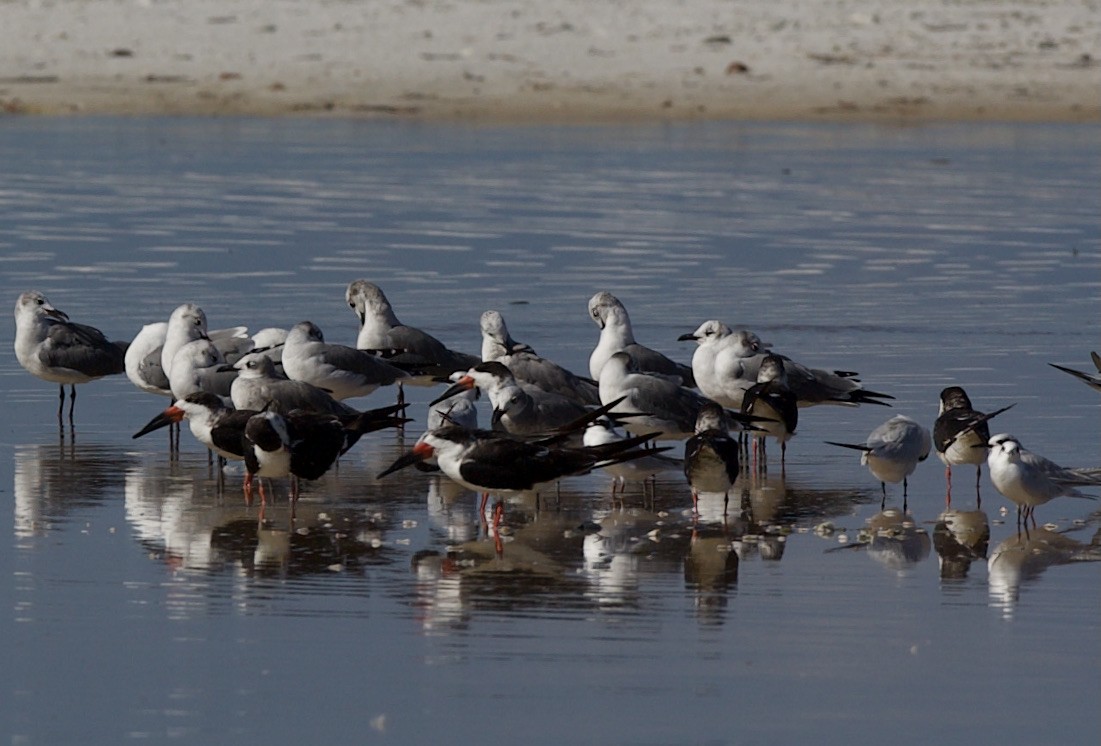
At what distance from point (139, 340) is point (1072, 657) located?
7084mm

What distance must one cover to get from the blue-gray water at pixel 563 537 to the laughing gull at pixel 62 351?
0.25m

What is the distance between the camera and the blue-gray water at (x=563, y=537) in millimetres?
7188

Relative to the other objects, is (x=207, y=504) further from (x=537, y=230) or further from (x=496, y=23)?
(x=496, y=23)

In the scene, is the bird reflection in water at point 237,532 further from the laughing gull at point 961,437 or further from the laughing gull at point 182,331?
the laughing gull at point 961,437

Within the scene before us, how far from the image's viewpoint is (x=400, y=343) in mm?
13914

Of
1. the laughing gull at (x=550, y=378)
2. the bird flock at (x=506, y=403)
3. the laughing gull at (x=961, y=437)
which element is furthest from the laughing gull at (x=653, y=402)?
the laughing gull at (x=961, y=437)

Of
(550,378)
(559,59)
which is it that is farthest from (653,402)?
(559,59)

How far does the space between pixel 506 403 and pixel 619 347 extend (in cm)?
207

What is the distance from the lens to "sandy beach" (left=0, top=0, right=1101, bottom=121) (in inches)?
1374

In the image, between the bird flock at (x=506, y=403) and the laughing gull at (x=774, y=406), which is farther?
the laughing gull at (x=774, y=406)

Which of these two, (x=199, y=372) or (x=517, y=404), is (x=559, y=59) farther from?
(x=517, y=404)

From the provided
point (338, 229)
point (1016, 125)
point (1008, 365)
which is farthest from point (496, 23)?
point (1008, 365)

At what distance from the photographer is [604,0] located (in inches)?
1567

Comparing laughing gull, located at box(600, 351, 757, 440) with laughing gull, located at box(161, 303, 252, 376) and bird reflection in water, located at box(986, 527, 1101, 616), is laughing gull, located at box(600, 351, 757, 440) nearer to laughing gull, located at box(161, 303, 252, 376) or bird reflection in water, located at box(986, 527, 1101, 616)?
bird reflection in water, located at box(986, 527, 1101, 616)
